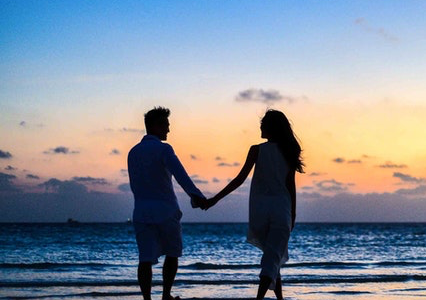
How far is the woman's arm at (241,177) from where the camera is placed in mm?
5629

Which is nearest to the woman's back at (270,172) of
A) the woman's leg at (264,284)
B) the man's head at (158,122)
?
the woman's leg at (264,284)

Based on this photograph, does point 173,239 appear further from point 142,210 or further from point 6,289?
point 6,289

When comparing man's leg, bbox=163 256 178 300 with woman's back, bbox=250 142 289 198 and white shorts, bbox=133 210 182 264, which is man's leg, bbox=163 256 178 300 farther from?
woman's back, bbox=250 142 289 198

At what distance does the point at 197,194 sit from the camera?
219 inches

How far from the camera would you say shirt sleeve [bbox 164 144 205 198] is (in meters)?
5.54

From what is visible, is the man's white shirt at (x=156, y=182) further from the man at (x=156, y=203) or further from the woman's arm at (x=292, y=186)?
the woman's arm at (x=292, y=186)

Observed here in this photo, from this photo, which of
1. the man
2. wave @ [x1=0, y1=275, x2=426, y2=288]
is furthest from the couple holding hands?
wave @ [x1=0, y1=275, x2=426, y2=288]

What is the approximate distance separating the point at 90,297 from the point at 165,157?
12.0 feet

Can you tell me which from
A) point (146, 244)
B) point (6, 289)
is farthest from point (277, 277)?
point (6, 289)

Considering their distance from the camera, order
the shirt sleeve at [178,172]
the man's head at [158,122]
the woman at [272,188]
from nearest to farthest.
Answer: the shirt sleeve at [178,172]
the woman at [272,188]
the man's head at [158,122]

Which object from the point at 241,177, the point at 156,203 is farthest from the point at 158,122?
the point at 241,177

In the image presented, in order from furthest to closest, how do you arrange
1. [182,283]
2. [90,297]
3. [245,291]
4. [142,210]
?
[182,283]
[245,291]
[90,297]
[142,210]

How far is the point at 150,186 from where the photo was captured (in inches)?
220

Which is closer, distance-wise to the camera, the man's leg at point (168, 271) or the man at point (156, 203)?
the man at point (156, 203)
